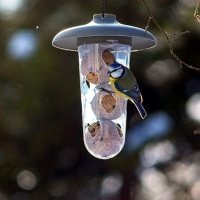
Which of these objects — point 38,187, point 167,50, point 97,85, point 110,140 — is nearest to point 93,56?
point 97,85

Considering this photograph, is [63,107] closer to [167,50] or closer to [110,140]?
[167,50]

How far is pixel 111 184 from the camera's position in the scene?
529 centimetres

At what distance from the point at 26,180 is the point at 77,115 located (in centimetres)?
68

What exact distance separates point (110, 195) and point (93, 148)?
293cm

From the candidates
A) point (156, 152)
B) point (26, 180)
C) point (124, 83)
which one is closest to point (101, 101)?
point (124, 83)

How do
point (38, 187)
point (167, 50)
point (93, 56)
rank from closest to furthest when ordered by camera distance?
point (93, 56) < point (167, 50) < point (38, 187)

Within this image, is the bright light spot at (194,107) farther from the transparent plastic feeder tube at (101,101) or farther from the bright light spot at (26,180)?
the transparent plastic feeder tube at (101,101)

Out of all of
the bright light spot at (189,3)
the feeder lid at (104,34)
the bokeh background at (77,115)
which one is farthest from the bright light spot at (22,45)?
the feeder lid at (104,34)

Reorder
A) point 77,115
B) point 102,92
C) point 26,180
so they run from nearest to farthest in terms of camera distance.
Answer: point 102,92 → point 77,115 → point 26,180

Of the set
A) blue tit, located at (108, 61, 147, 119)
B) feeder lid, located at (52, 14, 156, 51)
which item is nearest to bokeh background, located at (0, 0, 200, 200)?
feeder lid, located at (52, 14, 156, 51)

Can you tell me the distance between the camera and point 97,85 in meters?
2.48

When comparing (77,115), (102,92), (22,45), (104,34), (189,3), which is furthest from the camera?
(77,115)

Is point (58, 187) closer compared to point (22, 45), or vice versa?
point (22, 45)

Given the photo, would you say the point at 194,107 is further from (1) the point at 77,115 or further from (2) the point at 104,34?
(2) the point at 104,34
